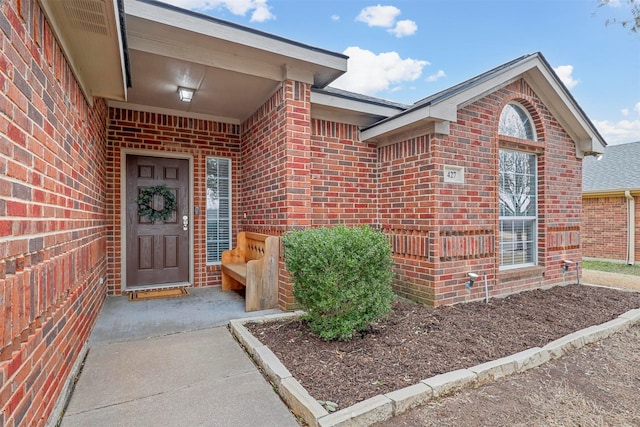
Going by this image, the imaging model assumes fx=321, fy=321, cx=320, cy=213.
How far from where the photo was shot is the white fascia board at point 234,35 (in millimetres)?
2957

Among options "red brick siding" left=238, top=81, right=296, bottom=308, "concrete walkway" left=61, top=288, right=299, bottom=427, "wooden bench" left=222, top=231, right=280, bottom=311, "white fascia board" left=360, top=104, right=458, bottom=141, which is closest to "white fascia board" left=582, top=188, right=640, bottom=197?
"white fascia board" left=360, top=104, right=458, bottom=141

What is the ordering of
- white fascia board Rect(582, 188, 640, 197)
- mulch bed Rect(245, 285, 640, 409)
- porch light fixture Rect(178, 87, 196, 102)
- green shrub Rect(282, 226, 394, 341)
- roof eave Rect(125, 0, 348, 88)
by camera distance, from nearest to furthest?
mulch bed Rect(245, 285, 640, 409) < green shrub Rect(282, 226, 394, 341) < roof eave Rect(125, 0, 348, 88) < porch light fixture Rect(178, 87, 196, 102) < white fascia board Rect(582, 188, 640, 197)

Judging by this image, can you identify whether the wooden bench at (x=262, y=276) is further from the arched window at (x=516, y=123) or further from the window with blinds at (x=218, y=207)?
the arched window at (x=516, y=123)

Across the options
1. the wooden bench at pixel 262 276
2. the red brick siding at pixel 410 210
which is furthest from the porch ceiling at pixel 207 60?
the wooden bench at pixel 262 276

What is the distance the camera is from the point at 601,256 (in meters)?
10.3

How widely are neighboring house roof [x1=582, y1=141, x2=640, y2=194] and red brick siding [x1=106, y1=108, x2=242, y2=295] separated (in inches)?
442

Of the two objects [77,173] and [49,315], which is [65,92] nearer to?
[77,173]

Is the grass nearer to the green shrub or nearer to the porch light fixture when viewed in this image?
the green shrub

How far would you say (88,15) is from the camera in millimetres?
2053

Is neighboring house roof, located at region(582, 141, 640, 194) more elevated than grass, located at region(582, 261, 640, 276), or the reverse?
neighboring house roof, located at region(582, 141, 640, 194)

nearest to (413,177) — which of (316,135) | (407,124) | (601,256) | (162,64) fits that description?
(407,124)

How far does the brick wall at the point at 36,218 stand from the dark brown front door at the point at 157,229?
234 centimetres

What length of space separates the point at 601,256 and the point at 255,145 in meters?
11.6

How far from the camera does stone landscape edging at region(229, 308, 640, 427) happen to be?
1.94m
